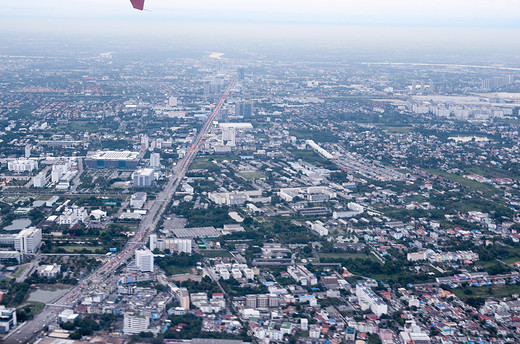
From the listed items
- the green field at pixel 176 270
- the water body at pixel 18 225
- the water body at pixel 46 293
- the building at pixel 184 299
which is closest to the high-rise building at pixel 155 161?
the water body at pixel 18 225

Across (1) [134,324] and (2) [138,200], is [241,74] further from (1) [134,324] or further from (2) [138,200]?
(1) [134,324]

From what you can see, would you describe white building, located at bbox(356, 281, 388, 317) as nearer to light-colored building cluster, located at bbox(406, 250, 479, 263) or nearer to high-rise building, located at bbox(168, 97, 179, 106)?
light-colored building cluster, located at bbox(406, 250, 479, 263)

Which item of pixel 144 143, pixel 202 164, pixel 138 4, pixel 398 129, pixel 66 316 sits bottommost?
pixel 66 316

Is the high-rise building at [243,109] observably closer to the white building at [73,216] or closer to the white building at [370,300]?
the white building at [73,216]

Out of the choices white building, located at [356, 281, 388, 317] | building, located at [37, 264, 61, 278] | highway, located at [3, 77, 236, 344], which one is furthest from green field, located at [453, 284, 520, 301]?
building, located at [37, 264, 61, 278]

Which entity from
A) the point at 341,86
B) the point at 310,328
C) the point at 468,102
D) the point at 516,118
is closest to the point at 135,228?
the point at 310,328

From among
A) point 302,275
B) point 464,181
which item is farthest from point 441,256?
point 464,181
